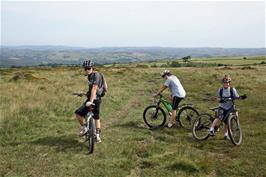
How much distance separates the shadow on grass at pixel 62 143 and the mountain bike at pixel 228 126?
12.5ft

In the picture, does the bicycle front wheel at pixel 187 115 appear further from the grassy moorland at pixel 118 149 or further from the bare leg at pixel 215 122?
the bare leg at pixel 215 122

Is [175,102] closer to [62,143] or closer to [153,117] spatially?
[153,117]

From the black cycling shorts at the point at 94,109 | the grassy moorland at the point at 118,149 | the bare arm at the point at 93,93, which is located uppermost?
the bare arm at the point at 93,93

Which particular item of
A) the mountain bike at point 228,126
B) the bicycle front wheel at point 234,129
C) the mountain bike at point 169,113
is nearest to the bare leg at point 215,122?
the mountain bike at point 228,126

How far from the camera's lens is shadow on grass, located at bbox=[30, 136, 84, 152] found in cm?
1048

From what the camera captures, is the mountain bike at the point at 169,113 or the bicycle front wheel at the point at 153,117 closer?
the mountain bike at the point at 169,113

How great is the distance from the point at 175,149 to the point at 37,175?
3961mm

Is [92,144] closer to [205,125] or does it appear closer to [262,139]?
[205,125]

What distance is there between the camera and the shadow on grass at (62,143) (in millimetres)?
10484

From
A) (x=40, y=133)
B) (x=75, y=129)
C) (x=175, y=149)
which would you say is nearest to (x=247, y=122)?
(x=175, y=149)

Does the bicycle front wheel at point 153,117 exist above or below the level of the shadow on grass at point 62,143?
above

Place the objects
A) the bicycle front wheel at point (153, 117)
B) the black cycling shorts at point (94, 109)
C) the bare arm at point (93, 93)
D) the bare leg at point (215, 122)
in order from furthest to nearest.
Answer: the bicycle front wheel at point (153, 117)
the bare leg at point (215, 122)
the black cycling shorts at point (94, 109)
the bare arm at point (93, 93)

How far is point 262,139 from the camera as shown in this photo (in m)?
11.6

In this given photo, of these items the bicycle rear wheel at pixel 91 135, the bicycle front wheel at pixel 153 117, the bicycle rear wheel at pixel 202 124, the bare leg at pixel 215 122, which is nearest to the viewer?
the bicycle rear wheel at pixel 91 135
